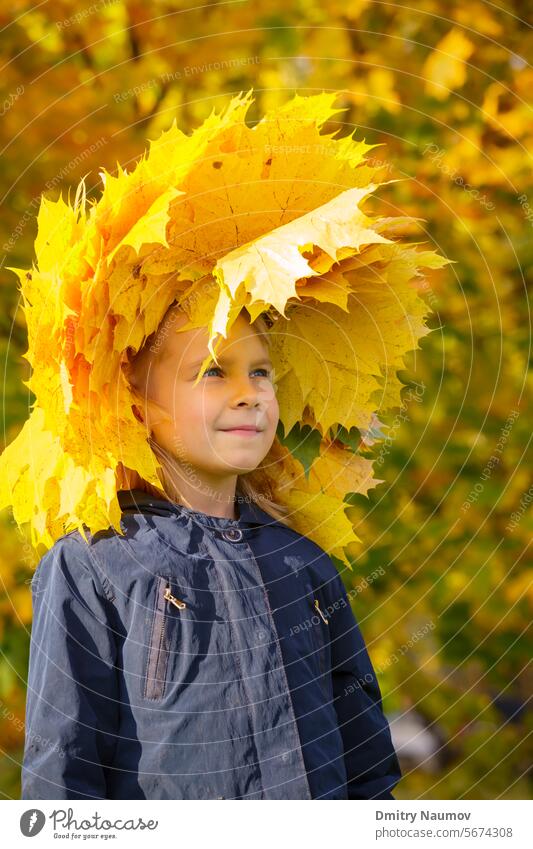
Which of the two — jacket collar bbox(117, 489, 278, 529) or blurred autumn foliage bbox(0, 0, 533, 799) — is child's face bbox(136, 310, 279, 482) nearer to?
jacket collar bbox(117, 489, 278, 529)

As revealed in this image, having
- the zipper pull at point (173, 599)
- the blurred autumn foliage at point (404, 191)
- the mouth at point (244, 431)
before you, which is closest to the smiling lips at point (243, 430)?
the mouth at point (244, 431)

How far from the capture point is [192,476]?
6.44ft

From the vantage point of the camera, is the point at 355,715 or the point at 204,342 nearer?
the point at 204,342

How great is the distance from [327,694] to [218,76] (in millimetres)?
2510

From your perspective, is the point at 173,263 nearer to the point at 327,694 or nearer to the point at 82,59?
the point at 327,694

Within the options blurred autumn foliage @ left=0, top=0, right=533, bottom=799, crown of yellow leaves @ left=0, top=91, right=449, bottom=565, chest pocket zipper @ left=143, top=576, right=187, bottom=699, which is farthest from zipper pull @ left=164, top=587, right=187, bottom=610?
blurred autumn foliage @ left=0, top=0, right=533, bottom=799

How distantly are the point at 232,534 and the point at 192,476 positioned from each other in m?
0.12

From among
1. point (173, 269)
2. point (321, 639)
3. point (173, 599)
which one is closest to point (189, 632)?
point (173, 599)

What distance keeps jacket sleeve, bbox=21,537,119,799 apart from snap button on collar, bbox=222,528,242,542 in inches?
9.5

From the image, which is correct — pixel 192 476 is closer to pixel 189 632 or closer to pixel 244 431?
pixel 244 431

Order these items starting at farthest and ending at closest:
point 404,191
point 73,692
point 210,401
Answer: point 404,191
point 210,401
point 73,692

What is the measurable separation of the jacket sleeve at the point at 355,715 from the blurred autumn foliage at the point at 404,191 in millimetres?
1307

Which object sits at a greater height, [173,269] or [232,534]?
[173,269]
